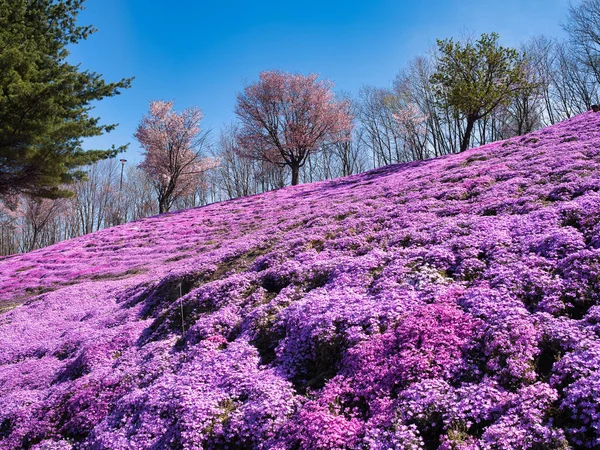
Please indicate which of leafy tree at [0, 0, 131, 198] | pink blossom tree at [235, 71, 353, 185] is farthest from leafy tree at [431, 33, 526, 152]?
leafy tree at [0, 0, 131, 198]

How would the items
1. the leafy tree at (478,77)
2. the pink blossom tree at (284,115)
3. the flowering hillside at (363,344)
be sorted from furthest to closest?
the pink blossom tree at (284,115) → the leafy tree at (478,77) → the flowering hillside at (363,344)

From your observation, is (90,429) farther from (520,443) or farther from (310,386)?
(520,443)

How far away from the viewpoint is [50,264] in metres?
21.6

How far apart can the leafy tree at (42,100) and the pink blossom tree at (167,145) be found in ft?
76.8

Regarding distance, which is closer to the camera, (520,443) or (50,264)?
(520,443)

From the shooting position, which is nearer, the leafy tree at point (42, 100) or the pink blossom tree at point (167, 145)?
the leafy tree at point (42, 100)

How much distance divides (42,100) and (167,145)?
3040 cm

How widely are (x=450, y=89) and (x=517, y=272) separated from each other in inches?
1268

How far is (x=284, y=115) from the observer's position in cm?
4269

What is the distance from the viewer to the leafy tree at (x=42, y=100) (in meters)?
16.8

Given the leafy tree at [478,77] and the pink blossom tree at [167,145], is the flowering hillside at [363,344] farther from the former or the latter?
the pink blossom tree at [167,145]

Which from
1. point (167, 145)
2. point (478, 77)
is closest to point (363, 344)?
point (478, 77)

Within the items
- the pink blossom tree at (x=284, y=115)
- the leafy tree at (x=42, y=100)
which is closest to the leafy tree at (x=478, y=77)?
the pink blossom tree at (x=284, y=115)

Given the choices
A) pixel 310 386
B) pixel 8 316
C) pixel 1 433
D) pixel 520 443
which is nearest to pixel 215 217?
pixel 8 316
